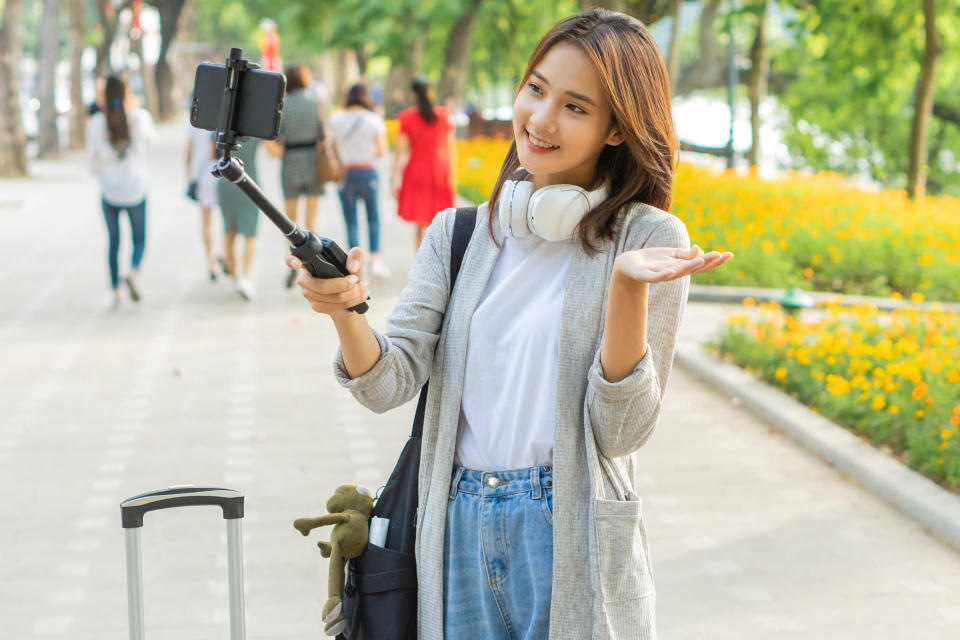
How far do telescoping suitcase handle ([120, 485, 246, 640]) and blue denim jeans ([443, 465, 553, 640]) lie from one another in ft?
1.51

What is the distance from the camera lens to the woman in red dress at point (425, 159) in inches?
454

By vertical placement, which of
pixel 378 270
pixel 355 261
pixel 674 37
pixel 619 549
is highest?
pixel 674 37

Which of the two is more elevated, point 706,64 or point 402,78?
point 706,64

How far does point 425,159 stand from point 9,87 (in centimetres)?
1375

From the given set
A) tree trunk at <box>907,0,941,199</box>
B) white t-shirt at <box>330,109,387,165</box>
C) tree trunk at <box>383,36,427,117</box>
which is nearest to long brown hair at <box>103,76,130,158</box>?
white t-shirt at <box>330,109,387,165</box>

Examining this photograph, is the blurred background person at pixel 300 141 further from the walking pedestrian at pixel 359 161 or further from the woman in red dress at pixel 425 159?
the woman in red dress at pixel 425 159

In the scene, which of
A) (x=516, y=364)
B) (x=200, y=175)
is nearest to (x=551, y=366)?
(x=516, y=364)

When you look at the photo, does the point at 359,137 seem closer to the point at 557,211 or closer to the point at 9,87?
the point at 557,211

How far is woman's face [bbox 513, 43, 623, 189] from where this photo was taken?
2.19m

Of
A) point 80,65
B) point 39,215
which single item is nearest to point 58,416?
point 39,215

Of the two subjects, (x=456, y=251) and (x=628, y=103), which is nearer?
(x=628, y=103)

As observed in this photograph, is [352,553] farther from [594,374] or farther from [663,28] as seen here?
[663,28]

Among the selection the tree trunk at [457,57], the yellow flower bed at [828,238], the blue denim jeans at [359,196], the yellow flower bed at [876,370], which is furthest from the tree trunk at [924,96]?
the tree trunk at [457,57]

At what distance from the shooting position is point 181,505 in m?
2.33
